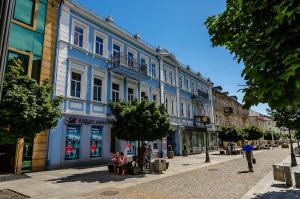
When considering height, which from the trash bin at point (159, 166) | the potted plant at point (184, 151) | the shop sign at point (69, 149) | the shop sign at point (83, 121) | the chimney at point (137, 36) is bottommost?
the trash bin at point (159, 166)

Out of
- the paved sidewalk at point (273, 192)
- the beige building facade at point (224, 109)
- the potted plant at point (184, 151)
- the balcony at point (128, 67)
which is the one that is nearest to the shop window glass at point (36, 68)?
the balcony at point (128, 67)

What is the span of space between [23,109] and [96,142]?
9.93m

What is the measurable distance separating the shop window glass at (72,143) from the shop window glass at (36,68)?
3.84m

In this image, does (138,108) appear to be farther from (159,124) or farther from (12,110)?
(12,110)

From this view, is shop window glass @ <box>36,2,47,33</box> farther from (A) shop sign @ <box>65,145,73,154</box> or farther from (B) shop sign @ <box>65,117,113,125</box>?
(A) shop sign @ <box>65,145,73,154</box>

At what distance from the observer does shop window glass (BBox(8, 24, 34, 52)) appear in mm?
13614

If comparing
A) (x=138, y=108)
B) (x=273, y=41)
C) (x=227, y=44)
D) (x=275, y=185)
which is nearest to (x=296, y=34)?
(x=273, y=41)

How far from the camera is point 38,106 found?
9.02 m

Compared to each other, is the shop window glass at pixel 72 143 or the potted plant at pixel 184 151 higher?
the shop window glass at pixel 72 143

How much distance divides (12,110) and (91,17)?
12458mm

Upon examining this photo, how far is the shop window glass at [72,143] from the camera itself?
15.9 metres

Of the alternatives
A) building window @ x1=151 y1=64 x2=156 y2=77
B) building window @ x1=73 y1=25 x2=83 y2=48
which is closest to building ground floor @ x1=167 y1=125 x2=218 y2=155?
building window @ x1=151 y1=64 x2=156 y2=77

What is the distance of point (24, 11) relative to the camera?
14.5 metres

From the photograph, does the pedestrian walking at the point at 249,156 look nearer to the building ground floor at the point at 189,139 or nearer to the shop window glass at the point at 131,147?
the shop window glass at the point at 131,147
